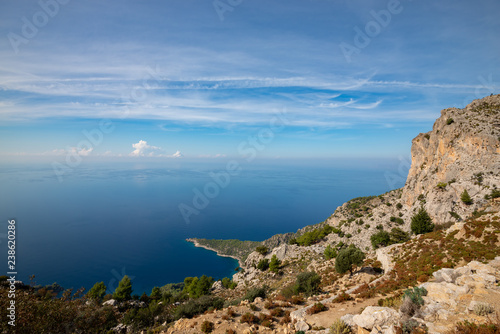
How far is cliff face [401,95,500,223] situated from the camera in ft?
106

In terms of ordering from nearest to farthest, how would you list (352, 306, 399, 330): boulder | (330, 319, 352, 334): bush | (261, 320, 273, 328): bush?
(352, 306, 399, 330): boulder, (330, 319, 352, 334): bush, (261, 320, 273, 328): bush

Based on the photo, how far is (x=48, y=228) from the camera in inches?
6319

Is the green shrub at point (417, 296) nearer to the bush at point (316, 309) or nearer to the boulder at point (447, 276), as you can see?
the boulder at point (447, 276)

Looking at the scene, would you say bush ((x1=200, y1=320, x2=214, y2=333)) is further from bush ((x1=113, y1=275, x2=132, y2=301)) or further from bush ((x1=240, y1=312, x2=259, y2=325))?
bush ((x1=113, y1=275, x2=132, y2=301))

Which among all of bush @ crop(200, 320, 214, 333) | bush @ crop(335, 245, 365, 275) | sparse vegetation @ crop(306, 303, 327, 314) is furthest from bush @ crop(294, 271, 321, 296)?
bush @ crop(200, 320, 214, 333)

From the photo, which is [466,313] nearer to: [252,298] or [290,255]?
[252,298]

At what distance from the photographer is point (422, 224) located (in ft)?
109

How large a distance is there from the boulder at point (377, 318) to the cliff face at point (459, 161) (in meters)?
34.1

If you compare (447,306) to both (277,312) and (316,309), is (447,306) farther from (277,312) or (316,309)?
(277,312)

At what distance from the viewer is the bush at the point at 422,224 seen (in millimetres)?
33000

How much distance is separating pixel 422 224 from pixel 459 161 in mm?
15211

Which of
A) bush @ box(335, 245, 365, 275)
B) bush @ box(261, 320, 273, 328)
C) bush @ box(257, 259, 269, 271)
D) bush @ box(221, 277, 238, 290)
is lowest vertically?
bush @ box(221, 277, 238, 290)

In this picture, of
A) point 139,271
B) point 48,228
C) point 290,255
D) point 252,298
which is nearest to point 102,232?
point 48,228

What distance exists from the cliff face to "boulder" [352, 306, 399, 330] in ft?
112
